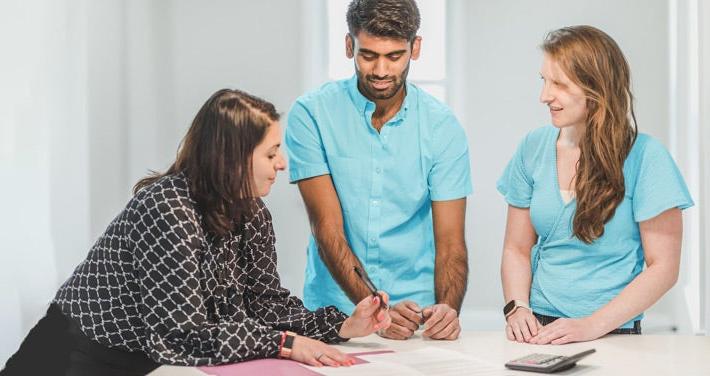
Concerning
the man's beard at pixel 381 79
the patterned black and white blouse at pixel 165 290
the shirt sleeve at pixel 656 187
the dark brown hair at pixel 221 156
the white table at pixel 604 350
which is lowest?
the white table at pixel 604 350

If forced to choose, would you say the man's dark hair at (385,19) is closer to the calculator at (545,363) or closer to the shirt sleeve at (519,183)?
the shirt sleeve at (519,183)

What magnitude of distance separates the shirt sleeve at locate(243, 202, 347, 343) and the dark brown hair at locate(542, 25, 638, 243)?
62 centimetres

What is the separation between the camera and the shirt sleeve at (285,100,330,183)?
246cm

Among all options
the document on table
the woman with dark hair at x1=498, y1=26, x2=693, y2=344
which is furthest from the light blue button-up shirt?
the document on table

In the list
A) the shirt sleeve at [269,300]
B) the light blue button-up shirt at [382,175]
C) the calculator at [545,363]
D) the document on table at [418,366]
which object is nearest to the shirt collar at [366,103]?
the light blue button-up shirt at [382,175]

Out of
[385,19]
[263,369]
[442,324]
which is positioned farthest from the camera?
[385,19]

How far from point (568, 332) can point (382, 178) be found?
27.4 inches

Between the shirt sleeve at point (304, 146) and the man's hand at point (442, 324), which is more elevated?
the shirt sleeve at point (304, 146)

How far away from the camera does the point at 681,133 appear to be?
4.19 m

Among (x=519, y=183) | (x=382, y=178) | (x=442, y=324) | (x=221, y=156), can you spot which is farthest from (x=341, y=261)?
(x=221, y=156)

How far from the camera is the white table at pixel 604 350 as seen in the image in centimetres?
173

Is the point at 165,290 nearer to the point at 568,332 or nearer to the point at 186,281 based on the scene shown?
the point at 186,281

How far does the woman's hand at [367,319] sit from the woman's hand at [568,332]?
1.14ft

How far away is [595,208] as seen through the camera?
208 centimetres
